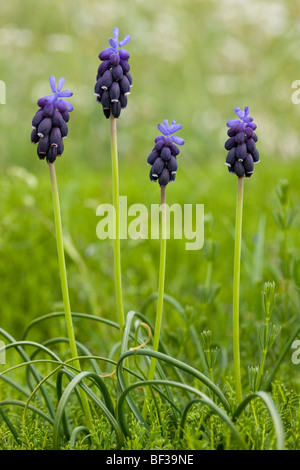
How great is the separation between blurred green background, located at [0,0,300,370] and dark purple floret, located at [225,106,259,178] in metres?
0.79

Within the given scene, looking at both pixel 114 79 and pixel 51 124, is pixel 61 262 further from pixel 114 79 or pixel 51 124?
pixel 114 79

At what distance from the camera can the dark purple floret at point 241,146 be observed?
138 centimetres

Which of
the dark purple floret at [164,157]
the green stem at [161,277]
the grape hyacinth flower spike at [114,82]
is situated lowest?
the green stem at [161,277]

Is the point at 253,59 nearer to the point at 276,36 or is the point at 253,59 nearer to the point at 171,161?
the point at 276,36

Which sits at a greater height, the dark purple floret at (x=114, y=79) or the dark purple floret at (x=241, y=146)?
the dark purple floret at (x=114, y=79)

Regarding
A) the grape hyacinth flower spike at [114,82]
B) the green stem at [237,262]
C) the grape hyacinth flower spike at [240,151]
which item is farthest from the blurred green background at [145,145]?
the grape hyacinth flower spike at [114,82]

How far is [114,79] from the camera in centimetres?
137

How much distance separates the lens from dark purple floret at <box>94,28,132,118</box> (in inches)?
53.7

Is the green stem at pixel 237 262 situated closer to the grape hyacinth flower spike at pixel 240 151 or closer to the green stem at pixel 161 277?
the grape hyacinth flower spike at pixel 240 151

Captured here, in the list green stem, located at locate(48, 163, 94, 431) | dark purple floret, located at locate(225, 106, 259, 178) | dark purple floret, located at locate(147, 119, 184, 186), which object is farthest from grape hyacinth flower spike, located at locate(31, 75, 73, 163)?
dark purple floret, located at locate(225, 106, 259, 178)

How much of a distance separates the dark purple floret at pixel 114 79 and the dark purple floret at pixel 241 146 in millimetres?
247

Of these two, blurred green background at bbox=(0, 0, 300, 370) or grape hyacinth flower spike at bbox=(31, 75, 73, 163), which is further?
blurred green background at bbox=(0, 0, 300, 370)

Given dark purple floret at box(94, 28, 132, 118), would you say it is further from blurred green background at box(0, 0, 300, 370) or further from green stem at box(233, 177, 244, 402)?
blurred green background at box(0, 0, 300, 370)

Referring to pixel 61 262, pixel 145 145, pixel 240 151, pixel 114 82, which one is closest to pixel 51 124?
pixel 114 82
